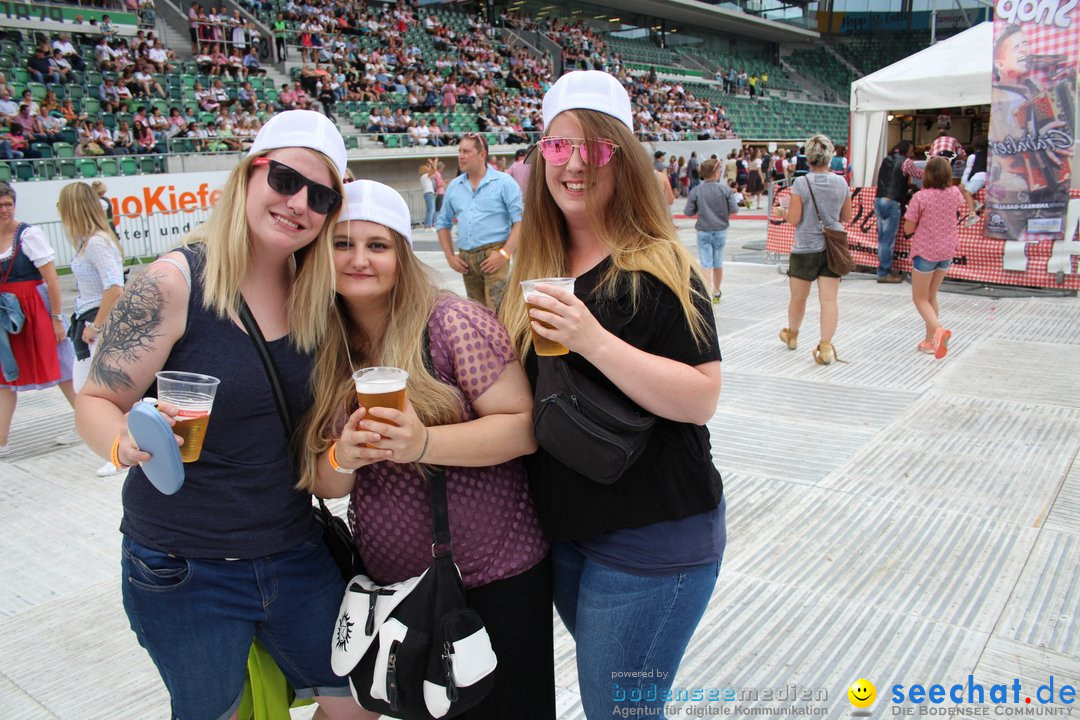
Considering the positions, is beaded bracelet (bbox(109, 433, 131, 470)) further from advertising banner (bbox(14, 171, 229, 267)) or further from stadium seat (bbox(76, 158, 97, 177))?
stadium seat (bbox(76, 158, 97, 177))

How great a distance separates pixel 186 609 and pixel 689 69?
46.1 meters

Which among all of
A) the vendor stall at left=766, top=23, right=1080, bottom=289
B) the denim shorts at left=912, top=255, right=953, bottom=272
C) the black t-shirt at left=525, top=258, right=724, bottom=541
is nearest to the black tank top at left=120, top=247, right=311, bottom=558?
the black t-shirt at left=525, top=258, right=724, bottom=541

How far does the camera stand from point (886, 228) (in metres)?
10.6

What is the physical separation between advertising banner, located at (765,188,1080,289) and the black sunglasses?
777 centimetres

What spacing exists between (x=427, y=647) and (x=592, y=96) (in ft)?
4.19

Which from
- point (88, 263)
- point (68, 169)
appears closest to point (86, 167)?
point (68, 169)

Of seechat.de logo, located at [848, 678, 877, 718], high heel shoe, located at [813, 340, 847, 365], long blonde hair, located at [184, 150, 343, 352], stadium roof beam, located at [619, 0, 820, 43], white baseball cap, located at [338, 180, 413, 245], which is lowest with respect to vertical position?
seechat.de logo, located at [848, 678, 877, 718]

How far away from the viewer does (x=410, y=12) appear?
100ft

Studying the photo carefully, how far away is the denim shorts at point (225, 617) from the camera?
1746mm

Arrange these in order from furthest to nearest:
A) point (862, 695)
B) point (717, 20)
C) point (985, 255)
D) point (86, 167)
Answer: point (717, 20), point (86, 167), point (985, 255), point (862, 695)

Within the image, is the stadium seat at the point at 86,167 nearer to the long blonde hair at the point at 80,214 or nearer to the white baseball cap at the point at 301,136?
the long blonde hair at the point at 80,214

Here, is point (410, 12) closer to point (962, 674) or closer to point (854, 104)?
point (854, 104)

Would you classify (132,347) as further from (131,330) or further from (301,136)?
(301,136)

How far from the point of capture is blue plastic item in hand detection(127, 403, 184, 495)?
4.88 ft
